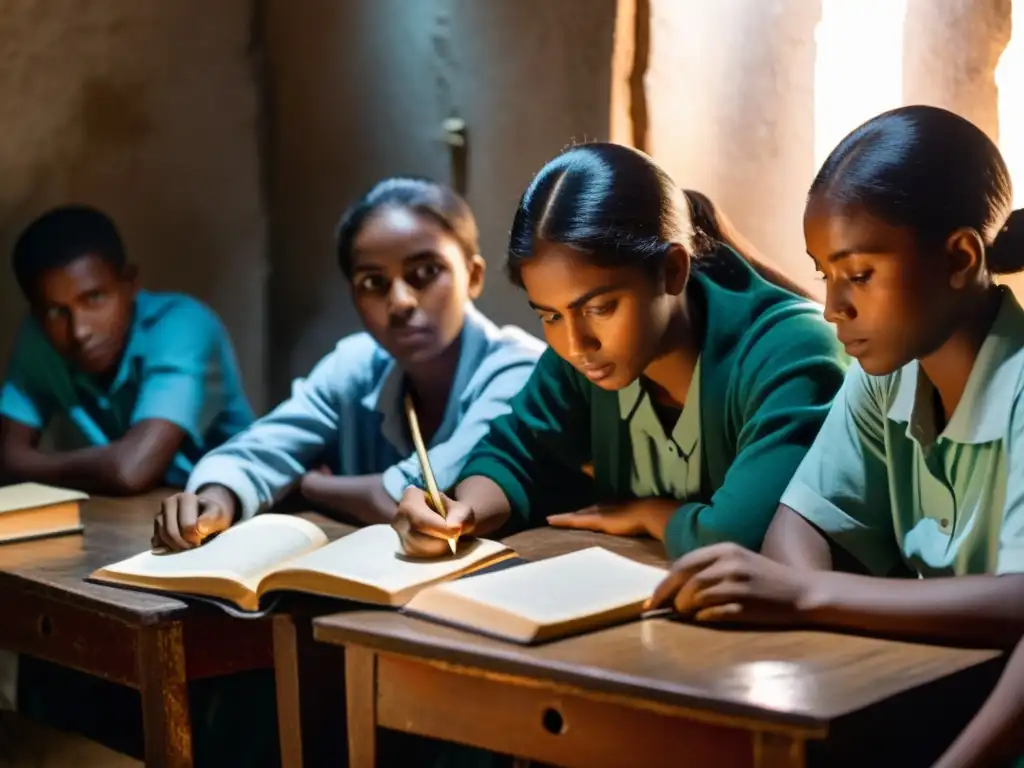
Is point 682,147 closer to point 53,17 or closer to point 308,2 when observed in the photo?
point 308,2

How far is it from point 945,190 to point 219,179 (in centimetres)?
237

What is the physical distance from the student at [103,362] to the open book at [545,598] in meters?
1.29

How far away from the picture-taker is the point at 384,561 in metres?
1.84

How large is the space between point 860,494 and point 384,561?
1.95ft

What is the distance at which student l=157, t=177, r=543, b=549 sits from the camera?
2.41 metres

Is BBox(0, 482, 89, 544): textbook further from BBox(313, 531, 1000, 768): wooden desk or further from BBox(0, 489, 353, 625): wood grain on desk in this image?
BBox(313, 531, 1000, 768): wooden desk

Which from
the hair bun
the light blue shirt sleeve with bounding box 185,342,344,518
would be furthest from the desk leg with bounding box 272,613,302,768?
the hair bun

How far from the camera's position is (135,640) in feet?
6.36

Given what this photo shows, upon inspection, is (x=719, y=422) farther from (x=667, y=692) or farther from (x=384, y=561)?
(x=667, y=692)

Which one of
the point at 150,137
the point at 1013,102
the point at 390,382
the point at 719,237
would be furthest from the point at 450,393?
the point at 150,137

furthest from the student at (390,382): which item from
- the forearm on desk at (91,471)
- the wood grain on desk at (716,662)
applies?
the wood grain on desk at (716,662)

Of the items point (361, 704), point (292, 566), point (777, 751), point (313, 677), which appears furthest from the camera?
point (313, 677)

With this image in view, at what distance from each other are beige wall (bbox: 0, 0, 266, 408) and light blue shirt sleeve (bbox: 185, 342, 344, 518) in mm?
959

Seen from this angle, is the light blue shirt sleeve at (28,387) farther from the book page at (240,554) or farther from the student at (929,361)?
the student at (929,361)
